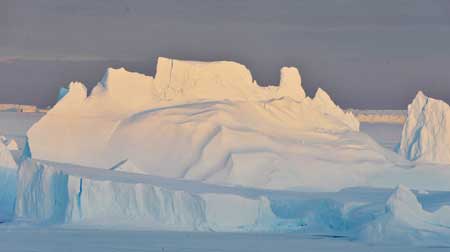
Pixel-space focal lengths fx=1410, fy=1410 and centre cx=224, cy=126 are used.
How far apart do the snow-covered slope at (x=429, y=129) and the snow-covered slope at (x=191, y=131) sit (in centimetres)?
393

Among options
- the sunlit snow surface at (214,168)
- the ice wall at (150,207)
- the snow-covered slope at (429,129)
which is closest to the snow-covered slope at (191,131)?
the sunlit snow surface at (214,168)

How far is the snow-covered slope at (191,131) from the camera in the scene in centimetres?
4744

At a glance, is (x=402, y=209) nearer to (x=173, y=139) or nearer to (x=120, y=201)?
(x=120, y=201)

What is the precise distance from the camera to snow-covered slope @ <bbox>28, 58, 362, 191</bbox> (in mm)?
47438

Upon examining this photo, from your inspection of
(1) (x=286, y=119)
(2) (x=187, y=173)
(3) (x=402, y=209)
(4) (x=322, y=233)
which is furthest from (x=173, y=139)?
(3) (x=402, y=209)

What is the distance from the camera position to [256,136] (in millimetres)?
48906

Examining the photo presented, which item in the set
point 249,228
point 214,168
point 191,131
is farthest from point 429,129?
point 249,228

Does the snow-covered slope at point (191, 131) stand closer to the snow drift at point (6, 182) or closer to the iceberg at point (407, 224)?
the snow drift at point (6, 182)

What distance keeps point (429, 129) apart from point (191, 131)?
1075 centimetres

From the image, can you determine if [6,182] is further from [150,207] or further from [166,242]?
[166,242]

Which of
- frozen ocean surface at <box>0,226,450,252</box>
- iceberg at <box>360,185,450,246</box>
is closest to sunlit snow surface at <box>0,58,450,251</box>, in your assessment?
iceberg at <box>360,185,450,246</box>

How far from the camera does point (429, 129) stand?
178 ft

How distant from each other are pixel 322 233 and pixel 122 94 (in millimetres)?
→ 11259

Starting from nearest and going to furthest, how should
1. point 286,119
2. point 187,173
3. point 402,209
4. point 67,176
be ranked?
point 402,209, point 67,176, point 187,173, point 286,119
